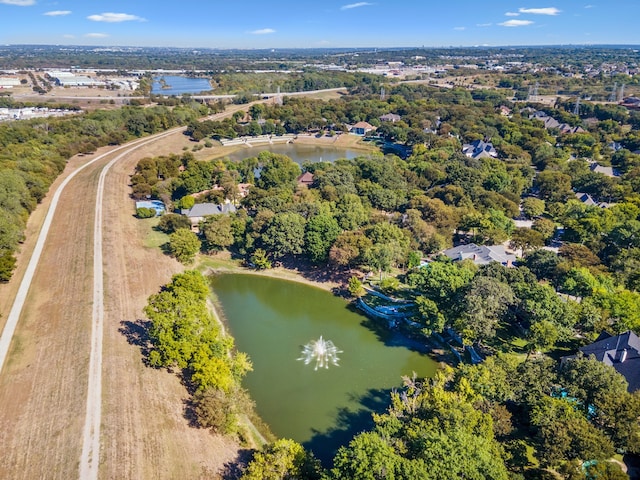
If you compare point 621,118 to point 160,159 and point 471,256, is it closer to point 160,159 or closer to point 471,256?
point 471,256

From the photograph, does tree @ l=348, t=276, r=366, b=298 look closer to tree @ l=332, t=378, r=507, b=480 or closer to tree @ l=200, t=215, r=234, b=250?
tree @ l=200, t=215, r=234, b=250

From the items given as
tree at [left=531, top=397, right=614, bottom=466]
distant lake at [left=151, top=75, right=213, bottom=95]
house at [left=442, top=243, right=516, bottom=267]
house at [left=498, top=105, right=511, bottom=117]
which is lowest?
tree at [left=531, top=397, right=614, bottom=466]

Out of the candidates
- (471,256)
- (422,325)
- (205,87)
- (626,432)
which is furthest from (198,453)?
(205,87)

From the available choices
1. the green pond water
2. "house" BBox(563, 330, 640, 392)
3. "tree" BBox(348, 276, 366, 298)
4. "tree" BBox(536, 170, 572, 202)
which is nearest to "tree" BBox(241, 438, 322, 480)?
the green pond water

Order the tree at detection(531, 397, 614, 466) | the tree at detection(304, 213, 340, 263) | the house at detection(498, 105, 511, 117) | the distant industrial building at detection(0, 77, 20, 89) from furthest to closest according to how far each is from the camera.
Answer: the distant industrial building at detection(0, 77, 20, 89) < the house at detection(498, 105, 511, 117) < the tree at detection(304, 213, 340, 263) < the tree at detection(531, 397, 614, 466)

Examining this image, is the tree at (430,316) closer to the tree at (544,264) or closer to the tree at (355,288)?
the tree at (355,288)

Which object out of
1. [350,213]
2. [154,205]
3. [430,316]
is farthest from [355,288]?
[154,205]
